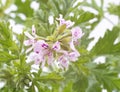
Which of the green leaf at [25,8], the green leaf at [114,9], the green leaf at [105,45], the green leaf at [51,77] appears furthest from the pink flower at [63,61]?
the green leaf at [114,9]

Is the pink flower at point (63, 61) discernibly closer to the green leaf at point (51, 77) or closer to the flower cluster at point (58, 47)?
the flower cluster at point (58, 47)

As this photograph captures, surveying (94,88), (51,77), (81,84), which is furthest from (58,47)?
(94,88)

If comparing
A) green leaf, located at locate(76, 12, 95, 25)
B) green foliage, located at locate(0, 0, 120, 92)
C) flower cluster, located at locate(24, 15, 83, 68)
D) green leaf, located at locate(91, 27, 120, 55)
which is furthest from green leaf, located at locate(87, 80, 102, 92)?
flower cluster, located at locate(24, 15, 83, 68)

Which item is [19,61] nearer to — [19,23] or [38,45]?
[38,45]

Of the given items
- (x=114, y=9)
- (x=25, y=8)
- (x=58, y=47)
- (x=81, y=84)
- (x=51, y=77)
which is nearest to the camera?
(x=58, y=47)

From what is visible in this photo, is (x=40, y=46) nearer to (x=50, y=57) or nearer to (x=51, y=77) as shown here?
(x=50, y=57)

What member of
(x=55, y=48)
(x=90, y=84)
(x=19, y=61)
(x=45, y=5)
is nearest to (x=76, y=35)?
(x=55, y=48)

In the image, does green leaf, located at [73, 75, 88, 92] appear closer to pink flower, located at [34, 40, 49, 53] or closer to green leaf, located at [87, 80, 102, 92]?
green leaf, located at [87, 80, 102, 92]

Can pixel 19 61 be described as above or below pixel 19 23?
below

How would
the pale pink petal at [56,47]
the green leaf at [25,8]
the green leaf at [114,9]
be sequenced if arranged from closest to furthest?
the pale pink petal at [56,47] → the green leaf at [25,8] → the green leaf at [114,9]
